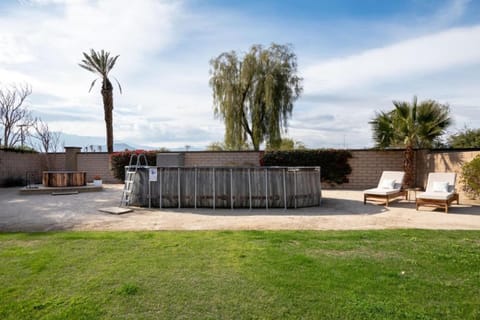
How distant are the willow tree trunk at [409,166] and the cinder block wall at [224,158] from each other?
18.3ft

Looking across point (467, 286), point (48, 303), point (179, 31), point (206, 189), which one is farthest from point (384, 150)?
point (48, 303)

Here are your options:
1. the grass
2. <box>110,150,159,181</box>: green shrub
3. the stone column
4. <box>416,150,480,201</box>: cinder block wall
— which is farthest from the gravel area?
the stone column

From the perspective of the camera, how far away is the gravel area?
5309mm

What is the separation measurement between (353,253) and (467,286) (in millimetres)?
1146

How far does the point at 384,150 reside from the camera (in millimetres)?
11727

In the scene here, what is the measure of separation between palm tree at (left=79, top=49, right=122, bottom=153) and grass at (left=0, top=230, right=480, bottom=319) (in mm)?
13640

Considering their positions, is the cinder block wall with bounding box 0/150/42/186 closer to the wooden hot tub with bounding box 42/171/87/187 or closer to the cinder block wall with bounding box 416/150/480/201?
the wooden hot tub with bounding box 42/171/87/187

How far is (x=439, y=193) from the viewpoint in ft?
23.6

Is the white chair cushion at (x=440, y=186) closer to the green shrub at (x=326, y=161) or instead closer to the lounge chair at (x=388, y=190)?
the lounge chair at (x=388, y=190)

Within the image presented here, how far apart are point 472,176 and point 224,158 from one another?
28.7ft

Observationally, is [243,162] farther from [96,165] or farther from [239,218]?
[96,165]

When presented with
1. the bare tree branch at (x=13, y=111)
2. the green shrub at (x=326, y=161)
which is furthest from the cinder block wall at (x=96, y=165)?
the green shrub at (x=326, y=161)

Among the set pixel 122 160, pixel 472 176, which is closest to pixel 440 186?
pixel 472 176

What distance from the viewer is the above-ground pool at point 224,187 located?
7.44 m
